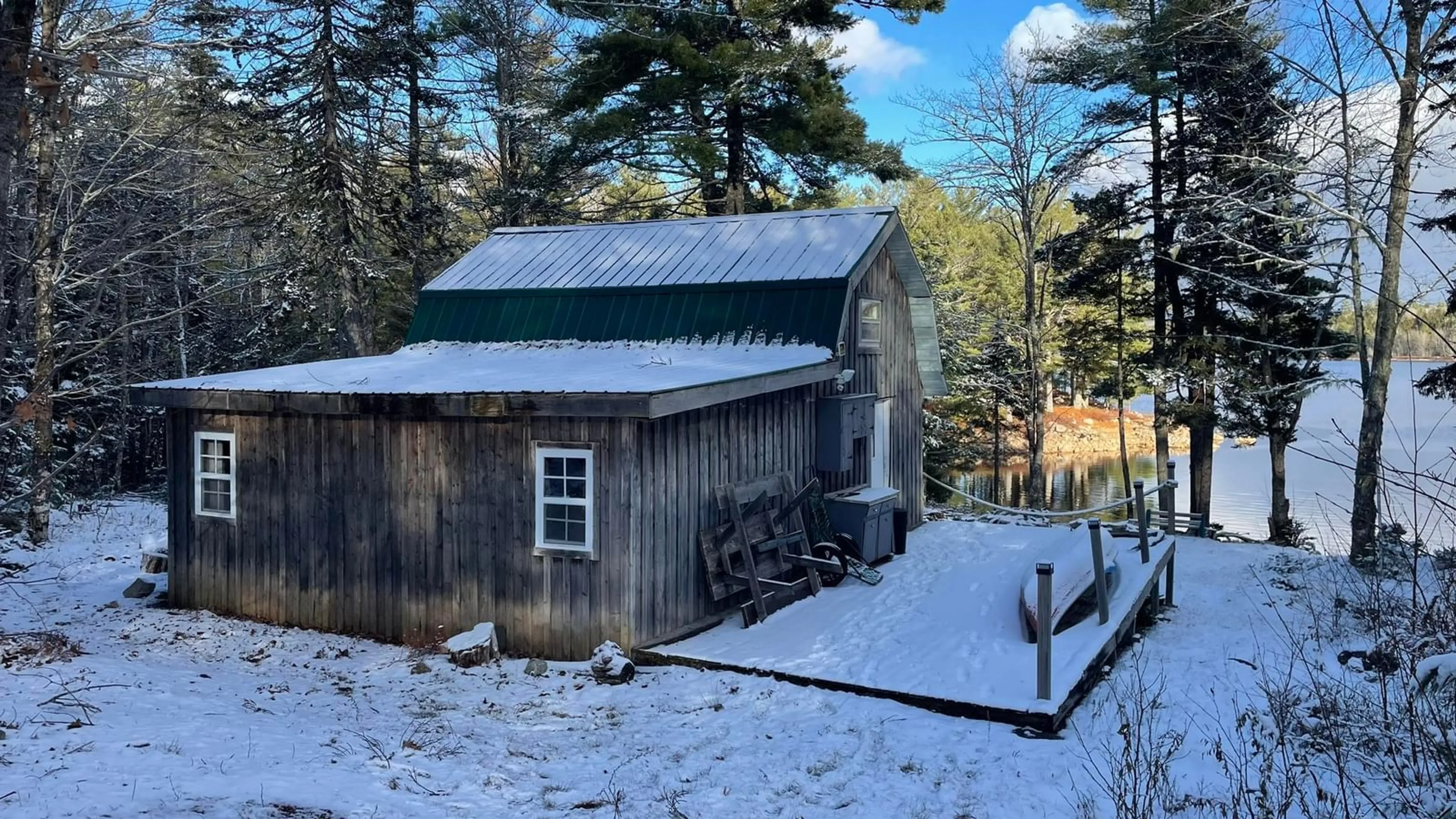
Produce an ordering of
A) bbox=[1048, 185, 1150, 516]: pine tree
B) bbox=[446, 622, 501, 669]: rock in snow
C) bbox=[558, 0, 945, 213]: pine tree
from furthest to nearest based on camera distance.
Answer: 1. bbox=[1048, 185, 1150, 516]: pine tree
2. bbox=[558, 0, 945, 213]: pine tree
3. bbox=[446, 622, 501, 669]: rock in snow

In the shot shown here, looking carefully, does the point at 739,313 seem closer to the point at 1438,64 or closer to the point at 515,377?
the point at 515,377

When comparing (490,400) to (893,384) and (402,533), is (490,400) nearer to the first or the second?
(402,533)

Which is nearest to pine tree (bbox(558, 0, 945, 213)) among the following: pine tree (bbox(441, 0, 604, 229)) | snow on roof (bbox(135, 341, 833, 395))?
pine tree (bbox(441, 0, 604, 229))

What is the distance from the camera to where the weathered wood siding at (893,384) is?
46.0ft

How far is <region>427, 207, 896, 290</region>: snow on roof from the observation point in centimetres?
1310

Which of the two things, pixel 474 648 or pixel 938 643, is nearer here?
pixel 474 648

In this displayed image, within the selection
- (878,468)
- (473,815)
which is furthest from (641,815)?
(878,468)

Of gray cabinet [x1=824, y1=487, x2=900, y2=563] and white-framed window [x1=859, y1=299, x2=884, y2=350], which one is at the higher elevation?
white-framed window [x1=859, y1=299, x2=884, y2=350]

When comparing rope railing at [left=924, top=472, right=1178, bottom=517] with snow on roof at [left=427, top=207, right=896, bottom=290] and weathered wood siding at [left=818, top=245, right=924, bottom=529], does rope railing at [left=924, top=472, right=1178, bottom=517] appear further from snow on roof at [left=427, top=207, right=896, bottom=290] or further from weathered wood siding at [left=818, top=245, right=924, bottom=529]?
snow on roof at [left=427, top=207, right=896, bottom=290]

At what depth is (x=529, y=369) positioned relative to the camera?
36.7ft

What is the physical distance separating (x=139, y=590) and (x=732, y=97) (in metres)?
13.5

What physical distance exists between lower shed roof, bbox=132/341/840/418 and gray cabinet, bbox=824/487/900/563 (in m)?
1.96

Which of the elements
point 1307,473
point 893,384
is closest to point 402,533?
point 893,384

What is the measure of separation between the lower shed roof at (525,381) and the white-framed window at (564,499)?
58 cm
